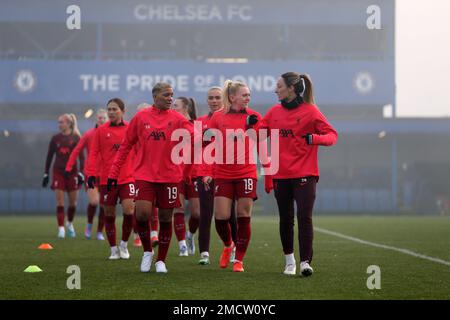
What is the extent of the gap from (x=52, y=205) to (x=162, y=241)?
26362 mm

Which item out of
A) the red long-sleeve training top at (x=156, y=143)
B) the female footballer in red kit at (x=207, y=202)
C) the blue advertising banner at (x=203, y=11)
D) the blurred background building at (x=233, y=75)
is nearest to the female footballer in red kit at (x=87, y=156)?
the female footballer in red kit at (x=207, y=202)

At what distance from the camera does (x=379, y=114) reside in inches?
1778

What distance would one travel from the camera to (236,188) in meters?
9.12

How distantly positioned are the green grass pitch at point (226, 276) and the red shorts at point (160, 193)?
0.72 metres

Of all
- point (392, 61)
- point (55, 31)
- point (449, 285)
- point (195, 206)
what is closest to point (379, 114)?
point (392, 61)

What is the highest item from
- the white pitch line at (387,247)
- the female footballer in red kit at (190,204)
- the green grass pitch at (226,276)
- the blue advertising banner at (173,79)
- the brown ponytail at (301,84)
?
the blue advertising banner at (173,79)

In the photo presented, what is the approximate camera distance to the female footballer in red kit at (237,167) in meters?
9.04

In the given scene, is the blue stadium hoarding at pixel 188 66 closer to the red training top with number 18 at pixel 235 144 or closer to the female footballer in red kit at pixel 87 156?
the female footballer in red kit at pixel 87 156

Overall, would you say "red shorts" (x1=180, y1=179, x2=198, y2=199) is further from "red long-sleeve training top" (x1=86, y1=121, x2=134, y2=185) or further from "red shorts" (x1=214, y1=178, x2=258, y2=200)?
"red shorts" (x1=214, y1=178, x2=258, y2=200)

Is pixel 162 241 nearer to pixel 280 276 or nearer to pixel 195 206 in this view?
pixel 280 276

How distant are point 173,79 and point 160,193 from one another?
1230 inches

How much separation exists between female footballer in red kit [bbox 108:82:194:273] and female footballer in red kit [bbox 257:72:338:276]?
3.29 feet

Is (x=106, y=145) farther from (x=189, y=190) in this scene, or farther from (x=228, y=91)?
(x=228, y=91)

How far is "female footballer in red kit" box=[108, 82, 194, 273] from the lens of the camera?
877cm
